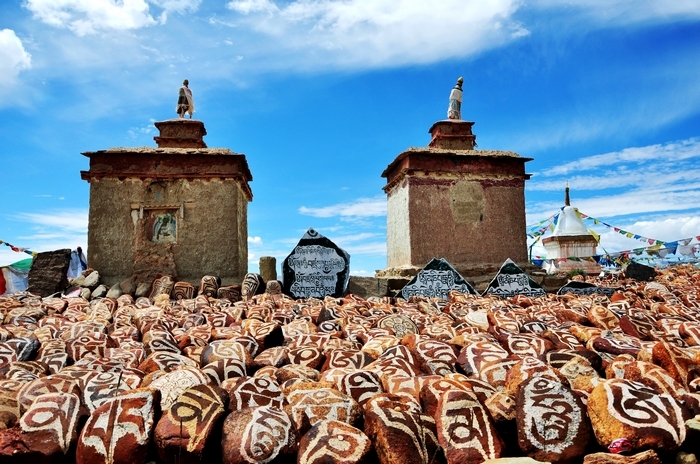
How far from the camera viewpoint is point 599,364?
10.7ft

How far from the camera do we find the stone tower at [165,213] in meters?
10.0

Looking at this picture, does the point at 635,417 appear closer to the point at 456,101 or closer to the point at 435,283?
the point at 435,283

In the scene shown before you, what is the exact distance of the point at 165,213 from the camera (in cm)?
1026

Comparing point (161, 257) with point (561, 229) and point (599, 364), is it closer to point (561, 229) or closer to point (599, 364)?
point (599, 364)

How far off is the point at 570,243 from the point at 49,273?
63.3ft

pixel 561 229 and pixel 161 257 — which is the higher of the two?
pixel 561 229

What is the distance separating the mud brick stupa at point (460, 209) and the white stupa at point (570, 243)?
10796 millimetres

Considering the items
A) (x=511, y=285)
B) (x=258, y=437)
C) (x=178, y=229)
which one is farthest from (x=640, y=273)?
(x=258, y=437)

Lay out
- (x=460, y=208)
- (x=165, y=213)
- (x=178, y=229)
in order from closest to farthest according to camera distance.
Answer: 1. (x=178, y=229)
2. (x=165, y=213)
3. (x=460, y=208)

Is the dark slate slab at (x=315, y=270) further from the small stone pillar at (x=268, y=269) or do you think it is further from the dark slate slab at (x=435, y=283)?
the dark slate slab at (x=435, y=283)

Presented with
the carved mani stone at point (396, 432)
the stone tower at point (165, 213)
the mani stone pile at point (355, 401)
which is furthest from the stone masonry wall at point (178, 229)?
the carved mani stone at point (396, 432)

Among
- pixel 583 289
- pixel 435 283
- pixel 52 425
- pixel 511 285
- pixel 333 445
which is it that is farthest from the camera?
pixel 511 285

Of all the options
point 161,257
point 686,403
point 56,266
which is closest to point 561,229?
point 161,257

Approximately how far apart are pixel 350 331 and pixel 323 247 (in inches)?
181
